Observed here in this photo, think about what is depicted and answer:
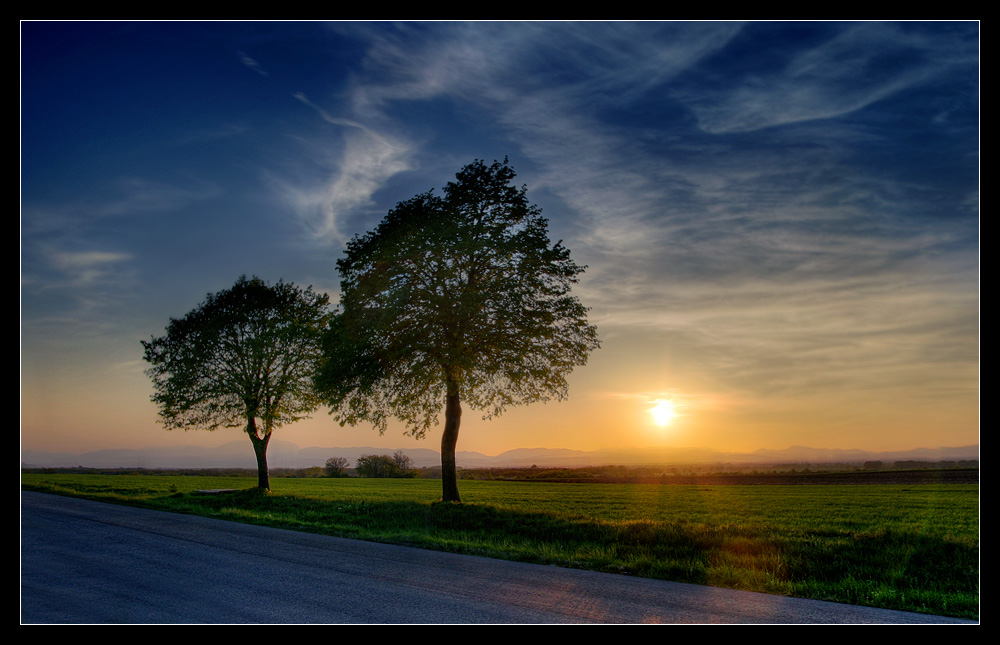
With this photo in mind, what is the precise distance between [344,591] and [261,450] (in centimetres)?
3199

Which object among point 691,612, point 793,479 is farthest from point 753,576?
point 793,479

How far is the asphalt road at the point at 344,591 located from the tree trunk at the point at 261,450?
24.6 meters

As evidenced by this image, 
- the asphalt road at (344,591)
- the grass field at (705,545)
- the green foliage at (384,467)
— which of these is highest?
the asphalt road at (344,591)

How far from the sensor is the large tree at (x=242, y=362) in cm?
3712

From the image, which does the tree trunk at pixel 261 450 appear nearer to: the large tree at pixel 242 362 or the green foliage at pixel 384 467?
the large tree at pixel 242 362

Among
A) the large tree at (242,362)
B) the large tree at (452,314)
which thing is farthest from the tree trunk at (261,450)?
the large tree at (452,314)

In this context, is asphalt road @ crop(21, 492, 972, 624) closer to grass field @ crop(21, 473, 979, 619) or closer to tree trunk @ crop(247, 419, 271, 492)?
grass field @ crop(21, 473, 979, 619)

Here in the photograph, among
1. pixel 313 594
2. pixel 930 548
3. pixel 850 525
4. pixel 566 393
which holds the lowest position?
pixel 850 525

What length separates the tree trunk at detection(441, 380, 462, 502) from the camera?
83.7ft

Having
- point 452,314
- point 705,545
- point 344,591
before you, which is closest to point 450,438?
point 452,314

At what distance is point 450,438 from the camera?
87.0 feet

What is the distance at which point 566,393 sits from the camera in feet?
86.6
